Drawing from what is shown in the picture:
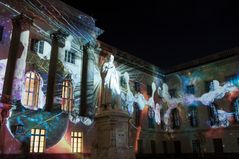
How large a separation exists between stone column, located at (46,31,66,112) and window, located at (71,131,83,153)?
3.25m

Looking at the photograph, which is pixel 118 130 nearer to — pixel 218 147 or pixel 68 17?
pixel 68 17

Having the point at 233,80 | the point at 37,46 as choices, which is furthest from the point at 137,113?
the point at 37,46

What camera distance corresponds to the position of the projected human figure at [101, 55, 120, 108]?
517 inches

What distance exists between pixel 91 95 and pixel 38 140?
705cm

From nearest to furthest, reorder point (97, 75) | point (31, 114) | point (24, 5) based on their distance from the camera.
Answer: point (31, 114), point (24, 5), point (97, 75)

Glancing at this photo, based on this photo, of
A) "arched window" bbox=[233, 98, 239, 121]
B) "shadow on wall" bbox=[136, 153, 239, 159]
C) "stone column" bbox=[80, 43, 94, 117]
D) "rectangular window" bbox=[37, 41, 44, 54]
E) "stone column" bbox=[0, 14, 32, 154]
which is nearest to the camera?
"stone column" bbox=[0, 14, 32, 154]

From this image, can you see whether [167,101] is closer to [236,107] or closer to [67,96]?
[236,107]

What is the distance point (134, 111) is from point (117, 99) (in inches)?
661

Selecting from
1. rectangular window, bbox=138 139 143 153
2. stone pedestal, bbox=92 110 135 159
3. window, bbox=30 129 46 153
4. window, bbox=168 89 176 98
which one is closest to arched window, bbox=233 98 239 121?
window, bbox=168 89 176 98

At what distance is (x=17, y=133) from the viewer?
17422 millimetres

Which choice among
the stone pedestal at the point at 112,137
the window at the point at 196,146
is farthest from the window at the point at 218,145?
the stone pedestal at the point at 112,137

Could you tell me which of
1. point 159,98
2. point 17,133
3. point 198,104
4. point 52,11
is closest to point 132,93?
point 159,98

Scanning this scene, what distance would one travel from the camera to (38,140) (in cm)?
1873

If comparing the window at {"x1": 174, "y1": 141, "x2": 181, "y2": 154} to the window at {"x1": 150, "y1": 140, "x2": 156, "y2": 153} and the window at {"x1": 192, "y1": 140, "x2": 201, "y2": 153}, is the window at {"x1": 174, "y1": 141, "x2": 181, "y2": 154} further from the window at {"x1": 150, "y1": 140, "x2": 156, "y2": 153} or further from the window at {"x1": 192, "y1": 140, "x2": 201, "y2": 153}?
the window at {"x1": 150, "y1": 140, "x2": 156, "y2": 153}
